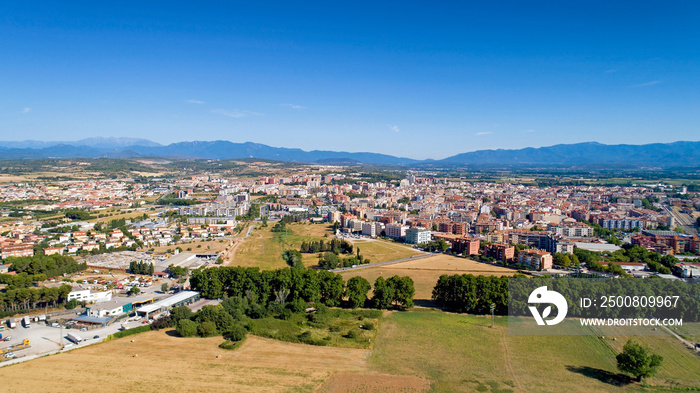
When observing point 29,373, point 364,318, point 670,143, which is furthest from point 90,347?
point 670,143

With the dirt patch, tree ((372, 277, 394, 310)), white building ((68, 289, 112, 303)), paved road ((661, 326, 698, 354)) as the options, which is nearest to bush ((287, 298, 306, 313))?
tree ((372, 277, 394, 310))

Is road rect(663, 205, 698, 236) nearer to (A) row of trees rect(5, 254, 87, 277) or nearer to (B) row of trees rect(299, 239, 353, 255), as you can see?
(B) row of trees rect(299, 239, 353, 255)

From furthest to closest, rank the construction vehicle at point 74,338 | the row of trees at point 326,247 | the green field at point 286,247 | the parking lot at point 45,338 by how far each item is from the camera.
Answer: the row of trees at point 326,247
the green field at point 286,247
the construction vehicle at point 74,338
the parking lot at point 45,338

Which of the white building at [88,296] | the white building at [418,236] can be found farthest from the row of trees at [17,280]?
the white building at [418,236]

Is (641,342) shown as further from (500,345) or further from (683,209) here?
(683,209)

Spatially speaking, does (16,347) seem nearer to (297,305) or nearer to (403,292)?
(297,305)

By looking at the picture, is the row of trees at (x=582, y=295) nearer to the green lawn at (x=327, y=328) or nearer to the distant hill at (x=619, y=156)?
the green lawn at (x=327, y=328)

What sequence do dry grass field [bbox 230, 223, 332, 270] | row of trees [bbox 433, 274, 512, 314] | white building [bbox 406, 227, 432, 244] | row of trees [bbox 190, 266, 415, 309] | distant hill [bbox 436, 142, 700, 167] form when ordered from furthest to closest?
distant hill [bbox 436, 142, 700, 167] < white building [bbox 406, 227, 432, 244] < dry grass field [bbox 230, 223, 332, 270] < row of trees [bbox 190, 266, 415, 309] < row of trees [bbox 433, 274, 512, 314]

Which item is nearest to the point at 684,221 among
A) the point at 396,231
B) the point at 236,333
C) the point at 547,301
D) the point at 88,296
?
the point at 396,231
